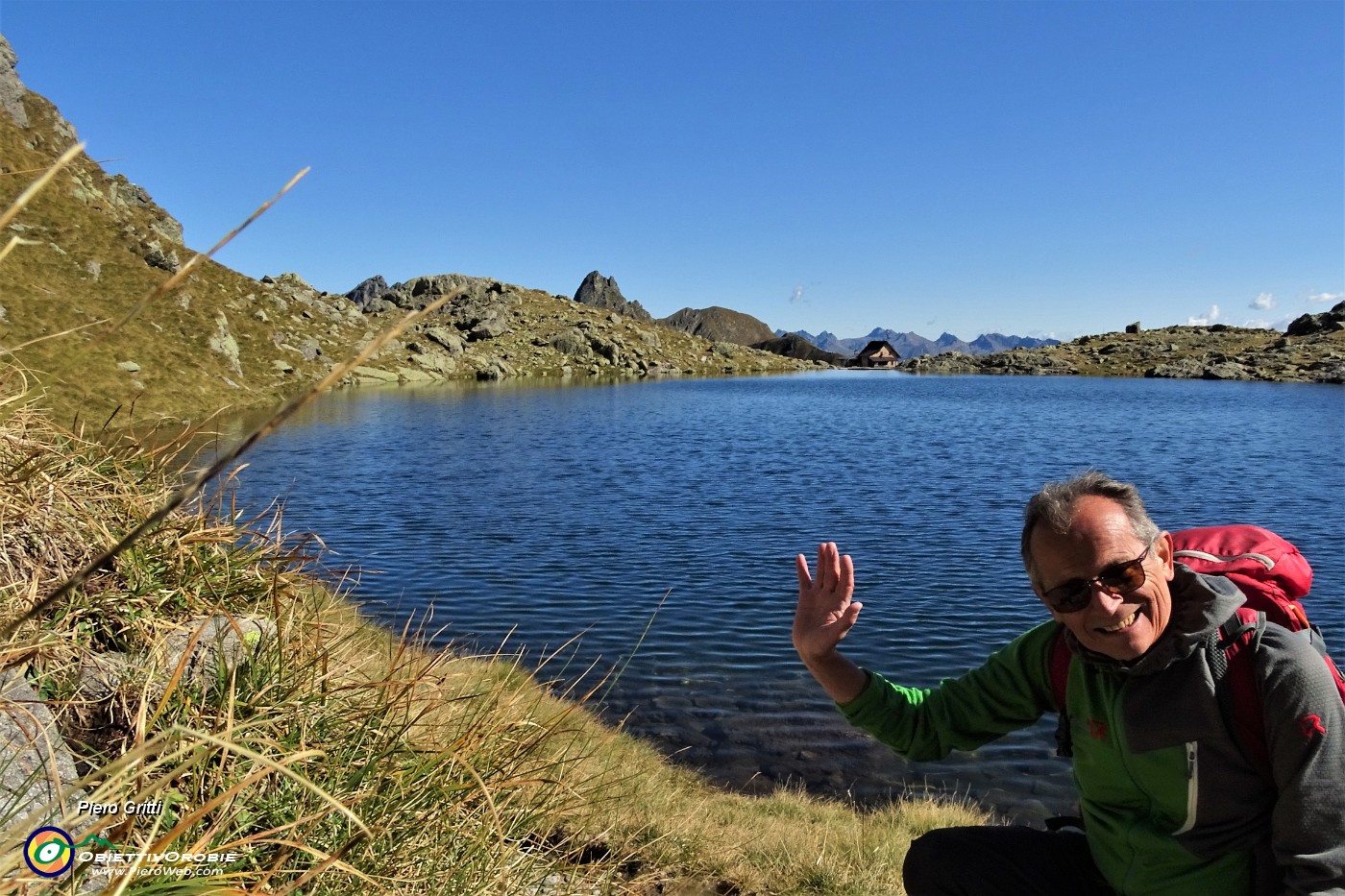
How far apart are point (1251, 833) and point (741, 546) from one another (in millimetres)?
16189

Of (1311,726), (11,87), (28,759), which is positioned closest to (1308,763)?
(1311,726)

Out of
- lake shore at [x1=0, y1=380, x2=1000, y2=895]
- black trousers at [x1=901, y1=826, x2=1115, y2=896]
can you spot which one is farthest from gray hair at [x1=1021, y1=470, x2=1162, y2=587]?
lake shore at [x1=0, y1=380, x2=1000, y2=895]

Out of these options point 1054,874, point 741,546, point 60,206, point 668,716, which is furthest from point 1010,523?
point 60,206

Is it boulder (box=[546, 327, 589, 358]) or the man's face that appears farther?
boulder (box=[546, 327, 589, 358])

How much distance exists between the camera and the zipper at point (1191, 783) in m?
3.03

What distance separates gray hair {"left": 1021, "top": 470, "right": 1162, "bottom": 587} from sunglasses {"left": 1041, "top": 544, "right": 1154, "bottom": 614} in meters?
0.10

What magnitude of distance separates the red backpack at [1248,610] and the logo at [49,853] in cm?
376

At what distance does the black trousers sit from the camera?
12.0ft

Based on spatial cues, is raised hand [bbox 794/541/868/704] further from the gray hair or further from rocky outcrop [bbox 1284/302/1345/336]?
rocky outcrop [bbox 1284/302/1345/336]

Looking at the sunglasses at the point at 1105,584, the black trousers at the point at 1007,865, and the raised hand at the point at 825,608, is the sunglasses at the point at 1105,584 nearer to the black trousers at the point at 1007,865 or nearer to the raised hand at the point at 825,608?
the raised hand at the point at 825,608

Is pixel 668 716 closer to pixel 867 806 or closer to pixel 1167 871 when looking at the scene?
pixel 867 806

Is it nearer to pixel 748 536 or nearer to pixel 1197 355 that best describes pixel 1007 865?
pixel 748 536

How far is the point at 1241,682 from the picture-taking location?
2.96m

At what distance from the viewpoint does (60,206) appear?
6141 centimetres
